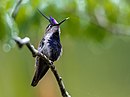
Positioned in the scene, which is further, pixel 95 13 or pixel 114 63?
pixel 114 63

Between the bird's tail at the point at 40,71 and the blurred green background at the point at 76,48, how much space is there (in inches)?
3.1

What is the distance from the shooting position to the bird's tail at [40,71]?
834 millimetres

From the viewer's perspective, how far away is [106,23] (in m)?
1.74

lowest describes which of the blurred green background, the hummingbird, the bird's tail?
the bird's tail

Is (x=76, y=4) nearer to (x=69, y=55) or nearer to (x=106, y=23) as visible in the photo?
(x=106, y=23)

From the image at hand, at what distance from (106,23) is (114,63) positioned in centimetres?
146

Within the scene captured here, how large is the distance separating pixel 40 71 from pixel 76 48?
1.94m

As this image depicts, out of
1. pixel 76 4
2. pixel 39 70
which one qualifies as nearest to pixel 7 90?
pixel 76 4

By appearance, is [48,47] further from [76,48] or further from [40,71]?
[76,48]

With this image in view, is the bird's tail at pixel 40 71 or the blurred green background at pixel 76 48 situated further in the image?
the blurred green background at pixel 76 48

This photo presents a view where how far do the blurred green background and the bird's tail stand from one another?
0.08 metres

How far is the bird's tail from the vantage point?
0.83 metres

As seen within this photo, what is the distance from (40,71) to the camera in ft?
2.75

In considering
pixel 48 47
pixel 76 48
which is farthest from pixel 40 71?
pixel 76 48
